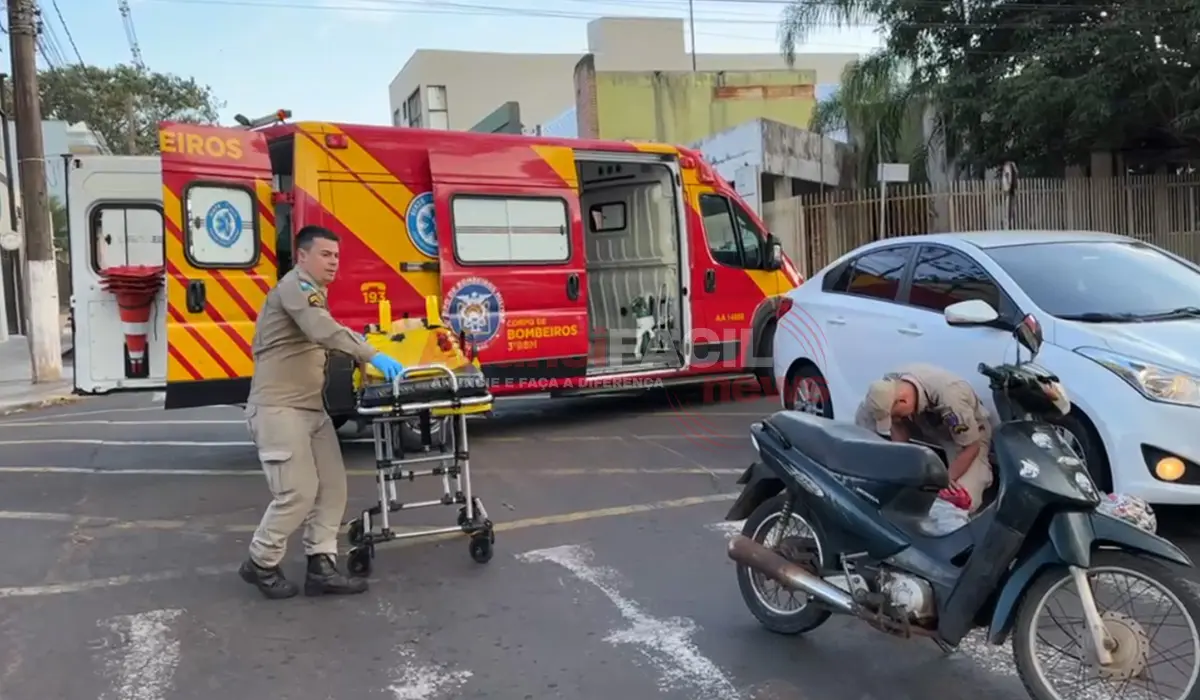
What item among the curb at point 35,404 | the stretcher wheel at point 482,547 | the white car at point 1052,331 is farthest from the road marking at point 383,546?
the curb at point 35,404

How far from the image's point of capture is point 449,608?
4.87 metres

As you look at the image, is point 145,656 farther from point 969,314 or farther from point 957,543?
point 969,314

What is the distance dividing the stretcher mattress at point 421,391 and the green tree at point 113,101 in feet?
155

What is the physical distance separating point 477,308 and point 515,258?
620 millimetres

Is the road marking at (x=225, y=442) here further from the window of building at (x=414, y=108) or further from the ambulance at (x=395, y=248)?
the window of building at (x=414, y=108)

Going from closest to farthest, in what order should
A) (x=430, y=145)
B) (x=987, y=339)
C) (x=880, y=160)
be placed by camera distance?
(x=987, y=339) < (x=430, y=145) < (x=880, y=160)

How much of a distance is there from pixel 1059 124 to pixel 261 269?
44.3 feet

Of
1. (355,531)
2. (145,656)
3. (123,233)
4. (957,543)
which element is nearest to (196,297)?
(123,233)

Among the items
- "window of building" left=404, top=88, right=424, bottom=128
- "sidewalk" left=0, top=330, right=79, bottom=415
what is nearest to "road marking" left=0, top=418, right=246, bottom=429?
"sidewalk" left=0, top=330, right=79, bottom=415

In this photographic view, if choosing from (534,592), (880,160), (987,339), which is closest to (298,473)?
(534,592)

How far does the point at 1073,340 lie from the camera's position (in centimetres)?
531

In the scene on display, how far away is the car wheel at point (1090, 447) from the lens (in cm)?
504

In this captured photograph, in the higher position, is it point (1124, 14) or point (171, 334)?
point (1124, 14)

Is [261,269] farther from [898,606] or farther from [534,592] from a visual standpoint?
[898,606]
